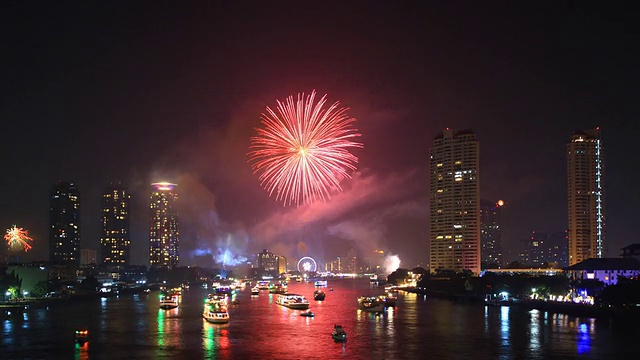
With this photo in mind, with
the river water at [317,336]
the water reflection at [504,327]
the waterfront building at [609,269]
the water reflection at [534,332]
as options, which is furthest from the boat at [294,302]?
the waterfront building at [609,269]

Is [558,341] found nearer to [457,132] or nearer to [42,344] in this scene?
[42,344]

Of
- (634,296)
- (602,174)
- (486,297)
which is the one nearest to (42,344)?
(634,296)

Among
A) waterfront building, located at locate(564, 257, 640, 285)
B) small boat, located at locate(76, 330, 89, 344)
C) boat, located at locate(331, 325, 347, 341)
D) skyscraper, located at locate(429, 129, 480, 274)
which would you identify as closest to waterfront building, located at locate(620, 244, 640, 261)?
waterfront building, located at locate(564, 257, 640, 285)

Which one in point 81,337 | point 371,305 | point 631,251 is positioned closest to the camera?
point 81,337

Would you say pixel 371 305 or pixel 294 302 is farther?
pixel 294 302

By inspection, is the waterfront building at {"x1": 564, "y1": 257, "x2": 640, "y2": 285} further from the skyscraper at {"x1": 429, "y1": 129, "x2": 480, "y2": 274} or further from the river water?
the skyscraper at {"x1": 429, "y1": 129, "x2": 480, "y2": 274}

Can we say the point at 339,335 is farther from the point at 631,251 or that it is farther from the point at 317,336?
the point at 631,251

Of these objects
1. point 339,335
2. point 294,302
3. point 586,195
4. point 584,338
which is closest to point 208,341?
point 339,335
